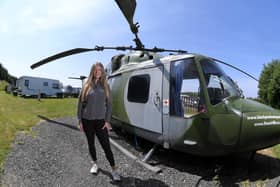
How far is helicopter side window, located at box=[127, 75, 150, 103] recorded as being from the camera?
194 inches

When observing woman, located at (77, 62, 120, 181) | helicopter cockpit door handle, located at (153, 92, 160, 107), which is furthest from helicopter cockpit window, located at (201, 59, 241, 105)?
woman, located at (77, 62, 120, 181)

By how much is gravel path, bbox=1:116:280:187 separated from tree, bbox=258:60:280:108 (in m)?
22.6

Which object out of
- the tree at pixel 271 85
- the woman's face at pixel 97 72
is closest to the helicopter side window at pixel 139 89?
the woman's face at pixel 97 72

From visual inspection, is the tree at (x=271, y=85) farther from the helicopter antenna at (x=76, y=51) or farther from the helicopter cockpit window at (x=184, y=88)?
the helicopter cockpit window at (x=184, y=88)

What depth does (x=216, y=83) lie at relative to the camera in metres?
4.15

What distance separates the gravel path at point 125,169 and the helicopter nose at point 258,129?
601 mm

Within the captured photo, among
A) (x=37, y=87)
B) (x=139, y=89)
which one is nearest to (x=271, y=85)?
(x=139, y=89)

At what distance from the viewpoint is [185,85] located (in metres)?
4.14

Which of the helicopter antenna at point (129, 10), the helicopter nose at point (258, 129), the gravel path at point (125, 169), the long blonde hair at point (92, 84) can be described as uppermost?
the helicopter antenna at point (129, 10)

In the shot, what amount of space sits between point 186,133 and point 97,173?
67.1 inches

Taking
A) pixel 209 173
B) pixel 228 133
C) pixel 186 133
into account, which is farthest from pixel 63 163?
pixel 228 133

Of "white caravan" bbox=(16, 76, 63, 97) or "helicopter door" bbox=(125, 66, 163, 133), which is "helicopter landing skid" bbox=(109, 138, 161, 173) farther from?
"white caravan" bbox=(16, 76, 63, 97)

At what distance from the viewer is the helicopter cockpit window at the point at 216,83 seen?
3986mm

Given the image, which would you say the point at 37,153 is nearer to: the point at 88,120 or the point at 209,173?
the point at 88,120
